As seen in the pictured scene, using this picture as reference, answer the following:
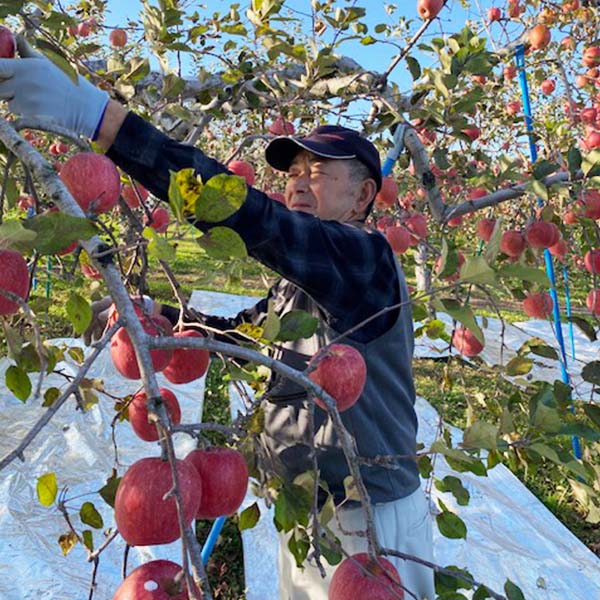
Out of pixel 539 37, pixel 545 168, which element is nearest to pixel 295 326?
pixel 545 168

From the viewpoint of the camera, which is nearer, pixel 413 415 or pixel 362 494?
pixel 362 494

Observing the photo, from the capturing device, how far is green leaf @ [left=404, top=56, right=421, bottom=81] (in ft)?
6.04

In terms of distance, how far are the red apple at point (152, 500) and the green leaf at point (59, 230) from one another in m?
0.27

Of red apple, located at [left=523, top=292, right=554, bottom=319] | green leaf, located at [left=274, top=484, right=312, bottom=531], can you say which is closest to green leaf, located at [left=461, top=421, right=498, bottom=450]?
green leaf, located at [left=274, top=484, right=312, bottom=531]

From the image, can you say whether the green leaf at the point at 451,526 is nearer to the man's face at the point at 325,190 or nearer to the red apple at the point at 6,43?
the man's face at the point at 325,190

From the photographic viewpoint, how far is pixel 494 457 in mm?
1161

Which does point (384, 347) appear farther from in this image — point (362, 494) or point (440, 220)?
point (440, 220)

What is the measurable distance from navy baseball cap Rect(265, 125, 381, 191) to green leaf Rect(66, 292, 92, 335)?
2.35 feet

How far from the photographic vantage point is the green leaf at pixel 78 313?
747 mm

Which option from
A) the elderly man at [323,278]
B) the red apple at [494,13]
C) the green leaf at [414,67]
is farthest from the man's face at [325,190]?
the red apple at [494,13]

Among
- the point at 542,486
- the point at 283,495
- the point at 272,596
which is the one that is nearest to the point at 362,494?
the point at 283,495

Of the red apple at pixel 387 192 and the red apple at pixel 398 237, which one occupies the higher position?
the red apple at pixel 387 192

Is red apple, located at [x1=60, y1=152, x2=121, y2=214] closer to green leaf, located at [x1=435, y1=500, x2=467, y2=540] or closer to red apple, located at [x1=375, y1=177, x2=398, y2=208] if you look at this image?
green leaf, located at [x1=435, y1=500, x2=467, y2=540]

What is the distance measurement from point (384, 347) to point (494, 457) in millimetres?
324
